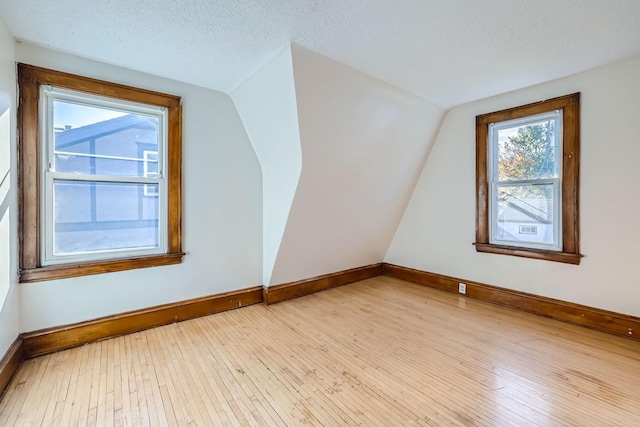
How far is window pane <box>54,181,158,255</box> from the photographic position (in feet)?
7.41

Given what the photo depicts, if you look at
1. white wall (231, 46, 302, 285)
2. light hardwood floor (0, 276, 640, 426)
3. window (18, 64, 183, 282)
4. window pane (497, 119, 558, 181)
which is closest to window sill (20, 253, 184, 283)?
window (18, 64, 183, 282)

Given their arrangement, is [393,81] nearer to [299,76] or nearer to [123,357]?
[299,76]

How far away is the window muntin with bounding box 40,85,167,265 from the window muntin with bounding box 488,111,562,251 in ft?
11.6

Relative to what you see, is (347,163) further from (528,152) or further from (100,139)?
(100,139)

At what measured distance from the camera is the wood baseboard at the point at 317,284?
10.8 ft

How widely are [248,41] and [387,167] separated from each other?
81.6 inches

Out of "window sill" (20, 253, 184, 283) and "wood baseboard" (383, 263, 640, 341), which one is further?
"wood baseboard" (383, 263, 640, 341)

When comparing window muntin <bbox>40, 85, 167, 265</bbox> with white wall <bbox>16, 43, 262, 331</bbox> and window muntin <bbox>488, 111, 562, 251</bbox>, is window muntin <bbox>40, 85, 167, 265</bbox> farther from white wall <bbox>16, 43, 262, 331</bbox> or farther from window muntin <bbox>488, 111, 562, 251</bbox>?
window muntin <bbox>488, 111, 562, 251</bbox>

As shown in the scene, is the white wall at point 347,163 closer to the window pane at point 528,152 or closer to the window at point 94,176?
the window pane at point 528,152

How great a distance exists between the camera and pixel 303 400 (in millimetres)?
1695

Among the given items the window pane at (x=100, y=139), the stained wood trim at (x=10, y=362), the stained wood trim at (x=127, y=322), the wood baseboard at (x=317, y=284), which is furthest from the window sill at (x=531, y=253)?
the stained wood trim at (x=10, y=362)

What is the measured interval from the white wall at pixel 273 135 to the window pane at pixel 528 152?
2336 millimetres

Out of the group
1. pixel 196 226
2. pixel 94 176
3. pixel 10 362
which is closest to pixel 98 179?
pixel 94 176

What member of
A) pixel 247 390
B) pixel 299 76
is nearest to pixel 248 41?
pixel 299 76
